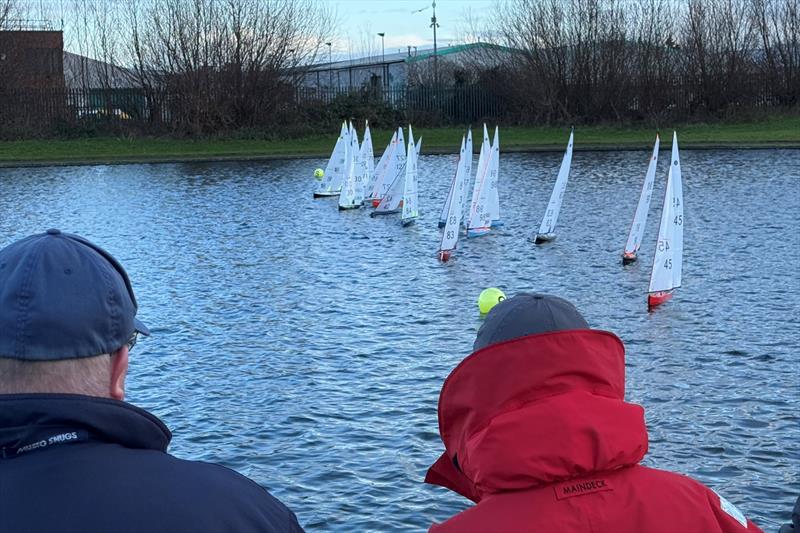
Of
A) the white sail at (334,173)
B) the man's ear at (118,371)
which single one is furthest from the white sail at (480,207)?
the man's ear at (118,371)

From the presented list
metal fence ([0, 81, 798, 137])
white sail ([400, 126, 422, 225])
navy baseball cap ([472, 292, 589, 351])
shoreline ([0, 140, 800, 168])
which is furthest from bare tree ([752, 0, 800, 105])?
navy baseball cap ([472, 292, 589, 351])

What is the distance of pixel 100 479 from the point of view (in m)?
2.05

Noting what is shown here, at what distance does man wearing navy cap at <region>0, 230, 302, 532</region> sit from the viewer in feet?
6.66

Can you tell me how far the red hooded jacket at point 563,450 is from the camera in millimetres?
2557

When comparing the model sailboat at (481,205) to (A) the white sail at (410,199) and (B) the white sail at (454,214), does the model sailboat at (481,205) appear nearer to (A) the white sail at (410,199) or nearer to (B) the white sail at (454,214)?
(A) the white sail at (410,199)

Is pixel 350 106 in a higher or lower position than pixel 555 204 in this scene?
higher

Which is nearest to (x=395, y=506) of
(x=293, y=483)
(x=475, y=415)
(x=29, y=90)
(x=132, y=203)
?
(x=293, y=483)

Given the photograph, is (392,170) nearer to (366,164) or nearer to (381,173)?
(366,164)

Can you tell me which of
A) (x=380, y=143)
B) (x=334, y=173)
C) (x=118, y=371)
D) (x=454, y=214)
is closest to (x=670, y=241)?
(x=454, y=214)

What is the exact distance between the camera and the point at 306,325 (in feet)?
44.7

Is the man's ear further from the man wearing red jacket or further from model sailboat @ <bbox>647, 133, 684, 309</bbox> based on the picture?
model sailboat @ <bbox>647, 133, 684, 309</bbox>

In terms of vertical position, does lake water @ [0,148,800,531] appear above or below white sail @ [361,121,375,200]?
below

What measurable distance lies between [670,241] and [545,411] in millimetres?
12430

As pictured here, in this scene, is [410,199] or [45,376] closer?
[45,376]
